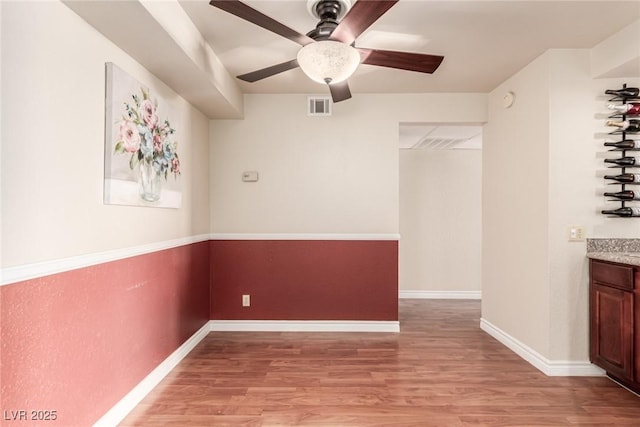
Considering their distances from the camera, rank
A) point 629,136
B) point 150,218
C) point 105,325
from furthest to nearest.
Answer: point 629,136, point 150,218, point 105,325

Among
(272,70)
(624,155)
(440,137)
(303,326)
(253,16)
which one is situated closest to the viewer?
(253,16)

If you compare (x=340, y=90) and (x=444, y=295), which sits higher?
(x=340, y=90)

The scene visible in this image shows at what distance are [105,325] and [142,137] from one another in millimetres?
1170

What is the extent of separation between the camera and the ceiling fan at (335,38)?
5.32 ft

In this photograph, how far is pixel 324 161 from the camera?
3.73 metres

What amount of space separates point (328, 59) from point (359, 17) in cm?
26

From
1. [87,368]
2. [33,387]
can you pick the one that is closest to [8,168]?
[33,387]

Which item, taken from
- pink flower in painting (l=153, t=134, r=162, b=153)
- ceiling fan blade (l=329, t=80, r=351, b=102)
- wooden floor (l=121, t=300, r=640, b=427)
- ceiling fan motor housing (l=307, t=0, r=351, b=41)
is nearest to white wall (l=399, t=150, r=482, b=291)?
wooden floor (l=121, t=300, r=640, b=427)

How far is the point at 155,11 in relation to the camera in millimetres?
1774

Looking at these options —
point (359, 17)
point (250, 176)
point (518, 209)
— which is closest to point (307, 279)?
point (250, 176)

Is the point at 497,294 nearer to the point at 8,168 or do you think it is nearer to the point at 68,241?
the point at 68,241

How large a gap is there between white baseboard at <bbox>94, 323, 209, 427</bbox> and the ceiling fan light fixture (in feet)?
7.29

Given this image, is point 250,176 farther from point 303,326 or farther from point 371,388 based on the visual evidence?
point 371,388

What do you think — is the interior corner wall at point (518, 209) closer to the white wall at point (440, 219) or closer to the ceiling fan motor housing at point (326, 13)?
the white wall at point (440, 219)
